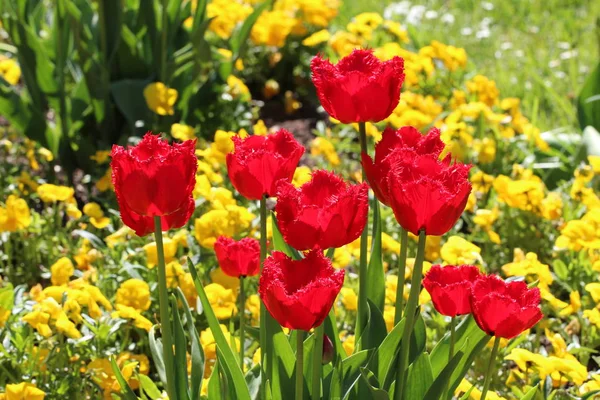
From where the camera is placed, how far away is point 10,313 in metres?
2.05

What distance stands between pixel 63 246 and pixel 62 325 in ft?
3.26

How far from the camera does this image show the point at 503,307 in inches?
50.6

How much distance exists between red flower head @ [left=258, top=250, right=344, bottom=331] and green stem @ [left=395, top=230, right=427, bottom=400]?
141mm

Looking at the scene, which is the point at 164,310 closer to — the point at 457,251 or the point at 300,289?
the point at 300,289

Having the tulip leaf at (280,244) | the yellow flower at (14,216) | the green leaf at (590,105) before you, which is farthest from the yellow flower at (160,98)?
the tulip leaf at (280,244)

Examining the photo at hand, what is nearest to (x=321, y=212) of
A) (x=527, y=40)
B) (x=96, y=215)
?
(x=96, y=215)

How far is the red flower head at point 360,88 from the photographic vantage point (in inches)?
52.5

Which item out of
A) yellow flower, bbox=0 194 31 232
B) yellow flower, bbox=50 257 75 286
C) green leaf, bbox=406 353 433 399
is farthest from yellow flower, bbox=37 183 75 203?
green leaf, bbox=406 353 433 399

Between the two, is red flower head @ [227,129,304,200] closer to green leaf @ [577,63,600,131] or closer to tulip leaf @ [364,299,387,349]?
tulip leaf @ [364,299,387,349]

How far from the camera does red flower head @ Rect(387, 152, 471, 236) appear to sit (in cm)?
117

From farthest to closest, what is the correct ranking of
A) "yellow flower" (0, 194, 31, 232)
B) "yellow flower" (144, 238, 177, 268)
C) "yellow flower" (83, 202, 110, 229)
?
"yellow flower" (83, 202, 110, 229), "yellow flower" (0, 194, 31, 232), "yellow flower" (144, 238, 177, 268)

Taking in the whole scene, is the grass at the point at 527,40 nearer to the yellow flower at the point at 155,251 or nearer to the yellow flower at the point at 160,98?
the yellow flower at the point at 160,98

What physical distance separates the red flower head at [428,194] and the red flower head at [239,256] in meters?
0.39

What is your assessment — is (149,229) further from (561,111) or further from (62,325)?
(561,111)
